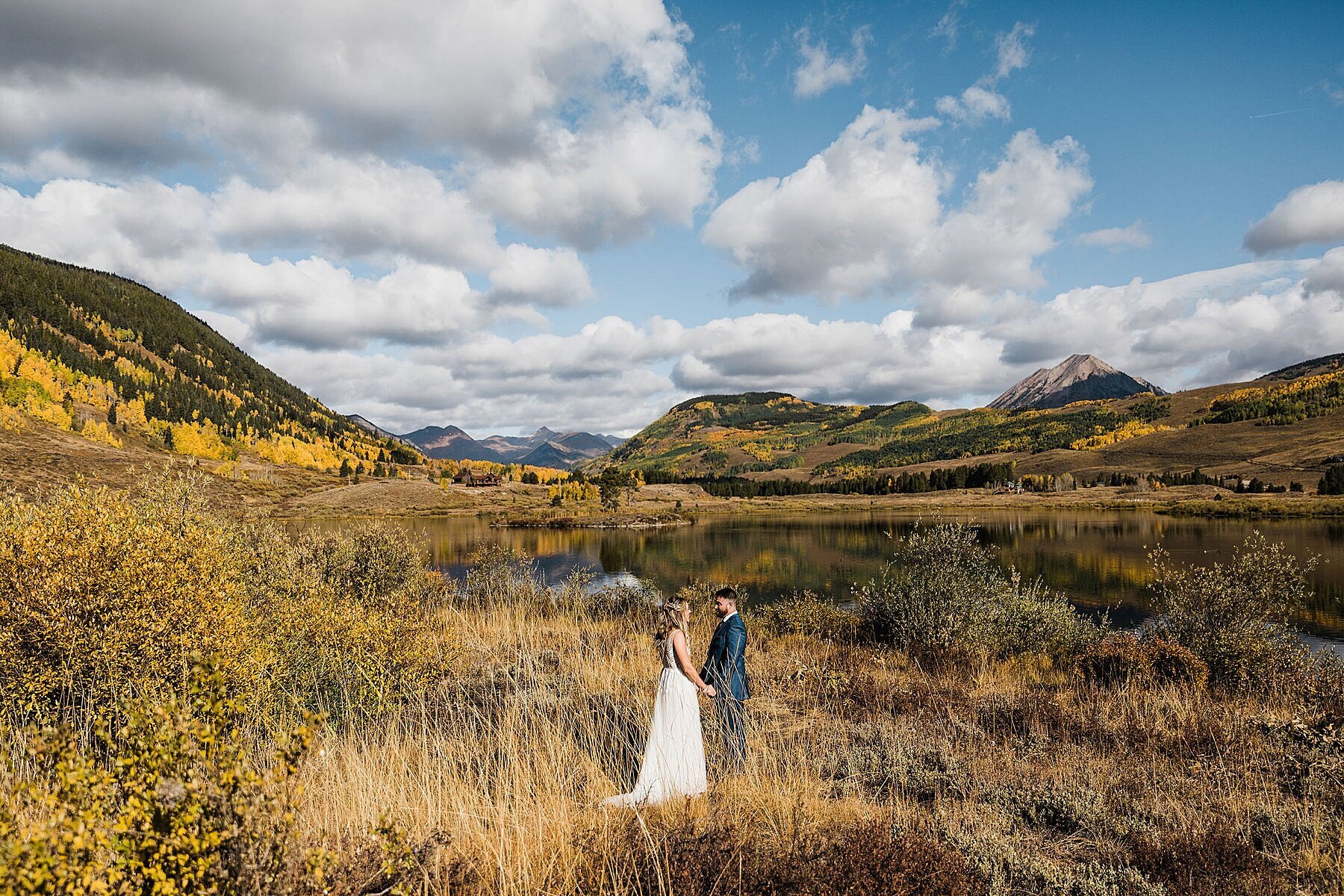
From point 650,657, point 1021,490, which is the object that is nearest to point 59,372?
point 650,657

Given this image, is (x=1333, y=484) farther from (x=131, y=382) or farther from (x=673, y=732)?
(x=131, y=382)

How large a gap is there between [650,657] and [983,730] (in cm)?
653

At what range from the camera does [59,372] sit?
120312mm

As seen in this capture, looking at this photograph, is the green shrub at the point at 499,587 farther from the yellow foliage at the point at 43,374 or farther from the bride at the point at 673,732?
the yellow foliage at the point at 43,374

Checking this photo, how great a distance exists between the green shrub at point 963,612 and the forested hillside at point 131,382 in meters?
108

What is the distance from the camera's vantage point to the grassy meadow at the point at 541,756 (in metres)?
2.34

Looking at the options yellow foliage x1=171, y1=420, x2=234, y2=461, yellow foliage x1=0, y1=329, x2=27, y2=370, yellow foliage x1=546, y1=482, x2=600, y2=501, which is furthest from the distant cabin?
yellow foliage x1=0, y1=329, x2=27, y2=370

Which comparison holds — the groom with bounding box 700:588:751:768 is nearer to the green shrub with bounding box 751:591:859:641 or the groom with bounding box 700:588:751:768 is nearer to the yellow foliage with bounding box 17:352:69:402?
the green shrub with bounding box 751:591:859:641

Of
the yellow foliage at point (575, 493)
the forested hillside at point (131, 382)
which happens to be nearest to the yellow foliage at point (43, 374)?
the forested hillside at point (131, 382)

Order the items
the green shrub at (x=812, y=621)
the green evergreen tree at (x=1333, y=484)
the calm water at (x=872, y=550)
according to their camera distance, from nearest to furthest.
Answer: the green shrub at (x=812, y=621), the calm water at (x=872, y=550), the green evergreen tree at (x=1333, y=484)

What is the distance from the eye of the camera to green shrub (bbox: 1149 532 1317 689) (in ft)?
38.6

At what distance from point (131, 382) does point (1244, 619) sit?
7306 inches

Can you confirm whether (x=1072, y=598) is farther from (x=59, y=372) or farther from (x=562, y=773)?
(x=59, y=372)

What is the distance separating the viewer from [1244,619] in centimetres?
1224
